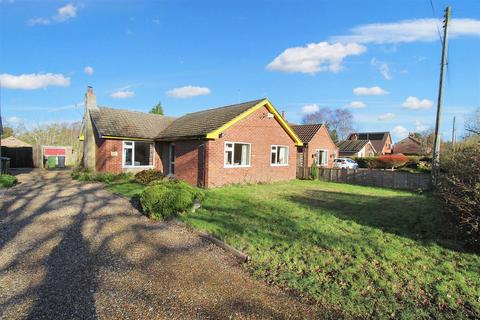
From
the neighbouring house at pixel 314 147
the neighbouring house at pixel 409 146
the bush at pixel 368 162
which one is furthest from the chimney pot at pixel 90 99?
the neighbouring house at pixel 409 146

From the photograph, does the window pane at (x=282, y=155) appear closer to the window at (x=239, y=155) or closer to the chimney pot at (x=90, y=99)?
the window at (x=239, y=155)

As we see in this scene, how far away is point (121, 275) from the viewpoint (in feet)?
16.3

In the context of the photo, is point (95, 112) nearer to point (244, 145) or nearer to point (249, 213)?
point (244, 145)

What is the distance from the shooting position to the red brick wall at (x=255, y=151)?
1524 centimetres

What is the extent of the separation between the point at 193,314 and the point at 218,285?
86 cm

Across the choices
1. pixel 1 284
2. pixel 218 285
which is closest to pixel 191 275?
pixel 218 285

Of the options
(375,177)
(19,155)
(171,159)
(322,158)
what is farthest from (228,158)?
(19,155)

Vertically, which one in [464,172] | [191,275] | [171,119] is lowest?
[191,275]

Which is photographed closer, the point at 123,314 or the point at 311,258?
the point at 123,314

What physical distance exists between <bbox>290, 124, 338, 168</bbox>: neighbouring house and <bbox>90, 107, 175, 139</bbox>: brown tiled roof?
38.3 ft

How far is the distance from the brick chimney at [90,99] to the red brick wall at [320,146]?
16.8 meters

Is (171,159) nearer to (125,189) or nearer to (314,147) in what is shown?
(125,189)

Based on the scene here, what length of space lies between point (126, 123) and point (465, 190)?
18441 millimetres

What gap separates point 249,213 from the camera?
9164mm
